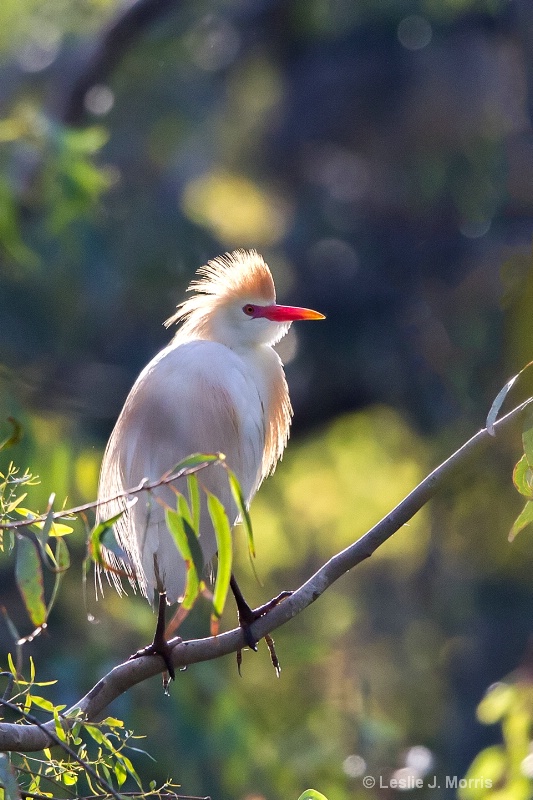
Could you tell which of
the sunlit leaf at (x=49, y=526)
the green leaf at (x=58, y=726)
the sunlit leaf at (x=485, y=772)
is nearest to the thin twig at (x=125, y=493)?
the sunlit leaf at (x=49, y=526)

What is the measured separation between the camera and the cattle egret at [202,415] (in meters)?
1.97

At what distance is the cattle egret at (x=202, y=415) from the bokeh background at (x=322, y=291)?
51.9 inches

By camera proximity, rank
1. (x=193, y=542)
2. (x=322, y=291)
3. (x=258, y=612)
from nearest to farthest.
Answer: (x=193, y=542), (x=258, y=612), (x=322, y=291)

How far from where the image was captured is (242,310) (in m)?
2.24

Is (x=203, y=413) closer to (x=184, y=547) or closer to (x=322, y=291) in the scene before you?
(x=184, y=547)

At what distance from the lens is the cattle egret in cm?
197

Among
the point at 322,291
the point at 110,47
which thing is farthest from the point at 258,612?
the point at 322,291

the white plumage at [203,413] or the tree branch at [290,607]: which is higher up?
the white plumage at [203,413]

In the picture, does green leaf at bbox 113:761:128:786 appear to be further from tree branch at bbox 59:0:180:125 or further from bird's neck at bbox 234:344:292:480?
tree branch at bbox 59:0:180:125

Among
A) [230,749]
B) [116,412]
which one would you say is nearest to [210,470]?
[230,749]

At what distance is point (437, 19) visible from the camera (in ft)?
19.7

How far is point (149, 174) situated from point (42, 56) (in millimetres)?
956

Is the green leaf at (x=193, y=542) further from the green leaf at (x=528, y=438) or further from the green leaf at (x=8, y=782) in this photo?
the green leaf at (x=528, y=438)

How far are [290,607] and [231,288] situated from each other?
0.98 m
